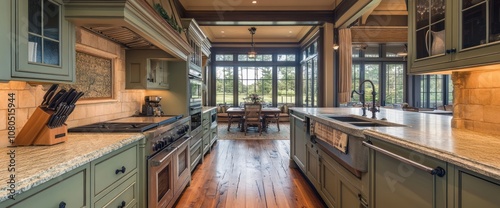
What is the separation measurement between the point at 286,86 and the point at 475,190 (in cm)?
967

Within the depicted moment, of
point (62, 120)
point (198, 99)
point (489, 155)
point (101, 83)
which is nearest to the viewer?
point (489, 155)

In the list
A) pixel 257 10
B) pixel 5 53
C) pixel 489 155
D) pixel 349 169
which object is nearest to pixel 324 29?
pixel 257 10

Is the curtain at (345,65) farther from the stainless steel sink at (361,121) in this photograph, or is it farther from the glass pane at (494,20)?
the glass pane at (494,20)

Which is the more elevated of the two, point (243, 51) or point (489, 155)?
point (243, 51)

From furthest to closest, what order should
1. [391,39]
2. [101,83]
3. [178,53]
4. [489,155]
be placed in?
1. [391,39]
2. [178,53]
3. [101,83]
4. [489,155]

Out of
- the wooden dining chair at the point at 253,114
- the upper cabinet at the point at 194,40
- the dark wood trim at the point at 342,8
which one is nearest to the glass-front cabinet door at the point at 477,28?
the upper cabinet at the point at 194,40

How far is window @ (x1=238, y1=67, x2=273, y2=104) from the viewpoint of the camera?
10.5 metres

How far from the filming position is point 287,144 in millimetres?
5969

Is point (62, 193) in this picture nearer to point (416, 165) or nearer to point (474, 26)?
point (416, 165)

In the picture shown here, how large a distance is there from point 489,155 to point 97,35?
110 inches

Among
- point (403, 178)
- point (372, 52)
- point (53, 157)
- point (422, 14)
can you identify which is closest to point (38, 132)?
point (53, 157)

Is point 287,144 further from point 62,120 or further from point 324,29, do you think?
point 62,120

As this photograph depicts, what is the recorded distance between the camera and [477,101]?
1.75m

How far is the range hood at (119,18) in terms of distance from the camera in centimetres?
161
